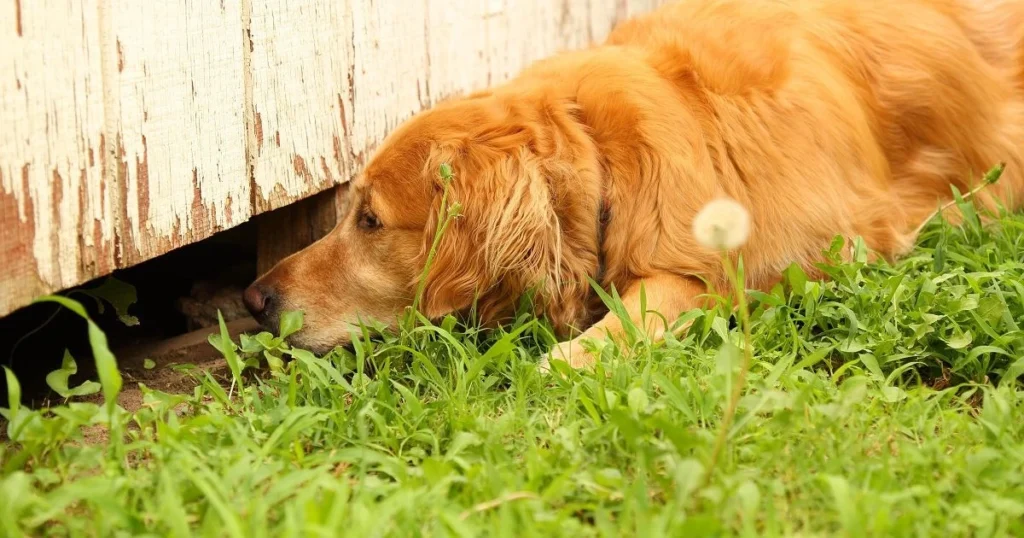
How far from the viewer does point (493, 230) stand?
2.71 metres

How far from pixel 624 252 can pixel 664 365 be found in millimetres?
491

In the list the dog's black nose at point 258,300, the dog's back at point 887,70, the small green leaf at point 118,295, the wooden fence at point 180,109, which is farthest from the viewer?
the dog's back at point 887,70

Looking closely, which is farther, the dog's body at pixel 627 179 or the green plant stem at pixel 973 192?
the green plant stem at pixel 973 192

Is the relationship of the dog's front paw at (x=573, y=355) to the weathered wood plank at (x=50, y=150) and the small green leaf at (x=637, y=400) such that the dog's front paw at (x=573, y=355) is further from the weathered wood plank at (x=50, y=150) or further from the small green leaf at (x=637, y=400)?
the weathered wood plank at (x=50, y=150)

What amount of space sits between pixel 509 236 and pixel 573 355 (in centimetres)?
39

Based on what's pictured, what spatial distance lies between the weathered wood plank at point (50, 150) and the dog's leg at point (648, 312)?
111 centimetres

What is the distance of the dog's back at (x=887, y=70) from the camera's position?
118 inches

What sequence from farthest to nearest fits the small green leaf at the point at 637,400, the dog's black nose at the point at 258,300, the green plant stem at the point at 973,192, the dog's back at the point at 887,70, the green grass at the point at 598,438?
1. the green plant stem at the point at 973,192
2. the dog's back at the point at 887,70
3. the dog's black nose at the point at 258,300
4. the small green leaf at the point at 637,400
5. the green grass at the point at 598,438

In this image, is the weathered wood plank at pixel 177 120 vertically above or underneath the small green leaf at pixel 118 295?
above

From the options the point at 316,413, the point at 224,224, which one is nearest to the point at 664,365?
the point at 316,413

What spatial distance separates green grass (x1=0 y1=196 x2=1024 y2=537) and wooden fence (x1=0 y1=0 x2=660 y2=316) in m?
0.38

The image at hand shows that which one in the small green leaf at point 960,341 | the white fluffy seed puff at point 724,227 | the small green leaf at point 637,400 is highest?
the white fluffy seed puff at point 724,227

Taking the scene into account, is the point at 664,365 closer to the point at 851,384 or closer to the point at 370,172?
the point at 851,384

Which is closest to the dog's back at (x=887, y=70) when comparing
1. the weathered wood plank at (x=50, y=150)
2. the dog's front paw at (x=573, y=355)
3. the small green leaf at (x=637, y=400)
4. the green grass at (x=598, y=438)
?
the green grass at (x=598, y=438)
